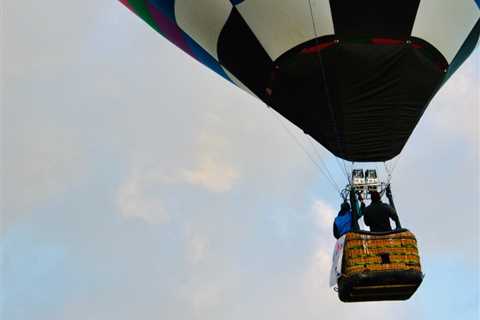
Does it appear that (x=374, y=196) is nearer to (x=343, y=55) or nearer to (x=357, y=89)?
(x=357, y=89)

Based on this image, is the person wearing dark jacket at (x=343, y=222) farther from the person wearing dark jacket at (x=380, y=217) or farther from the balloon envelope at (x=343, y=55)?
the balloon envelope at (x=343, y=55)

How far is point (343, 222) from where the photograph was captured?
7.20 m

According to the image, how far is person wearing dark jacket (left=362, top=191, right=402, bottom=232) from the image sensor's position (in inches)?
275

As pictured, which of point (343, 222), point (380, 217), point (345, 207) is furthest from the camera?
point (345, 207)

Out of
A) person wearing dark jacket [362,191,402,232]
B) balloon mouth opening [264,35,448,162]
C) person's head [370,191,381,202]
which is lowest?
person wearing dark jacket [362,191,402,232]

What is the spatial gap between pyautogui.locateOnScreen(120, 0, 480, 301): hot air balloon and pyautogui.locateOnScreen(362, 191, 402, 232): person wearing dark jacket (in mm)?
264

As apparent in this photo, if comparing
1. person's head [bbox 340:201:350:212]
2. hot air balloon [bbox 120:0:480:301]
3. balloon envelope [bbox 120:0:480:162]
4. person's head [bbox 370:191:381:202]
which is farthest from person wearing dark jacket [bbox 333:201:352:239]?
balloon envelope [bbox 120:0:480:162]

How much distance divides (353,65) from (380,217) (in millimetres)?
1435

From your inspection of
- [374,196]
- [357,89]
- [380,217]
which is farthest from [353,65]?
[380,217]

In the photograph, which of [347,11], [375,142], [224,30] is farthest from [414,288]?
[224,30]

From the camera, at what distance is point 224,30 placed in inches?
303

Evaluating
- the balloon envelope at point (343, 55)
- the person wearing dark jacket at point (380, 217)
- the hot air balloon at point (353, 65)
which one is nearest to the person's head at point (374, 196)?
the hot air balloon at point (353, 65)

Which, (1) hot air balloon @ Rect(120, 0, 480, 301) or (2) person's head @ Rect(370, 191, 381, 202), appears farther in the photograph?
(2) person's head @ Rect(370, 191, 381, 202)

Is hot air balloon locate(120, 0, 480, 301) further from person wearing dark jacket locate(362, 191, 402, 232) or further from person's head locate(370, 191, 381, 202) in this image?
person wearing dark jacket locate(362, 191, 402, 232)
